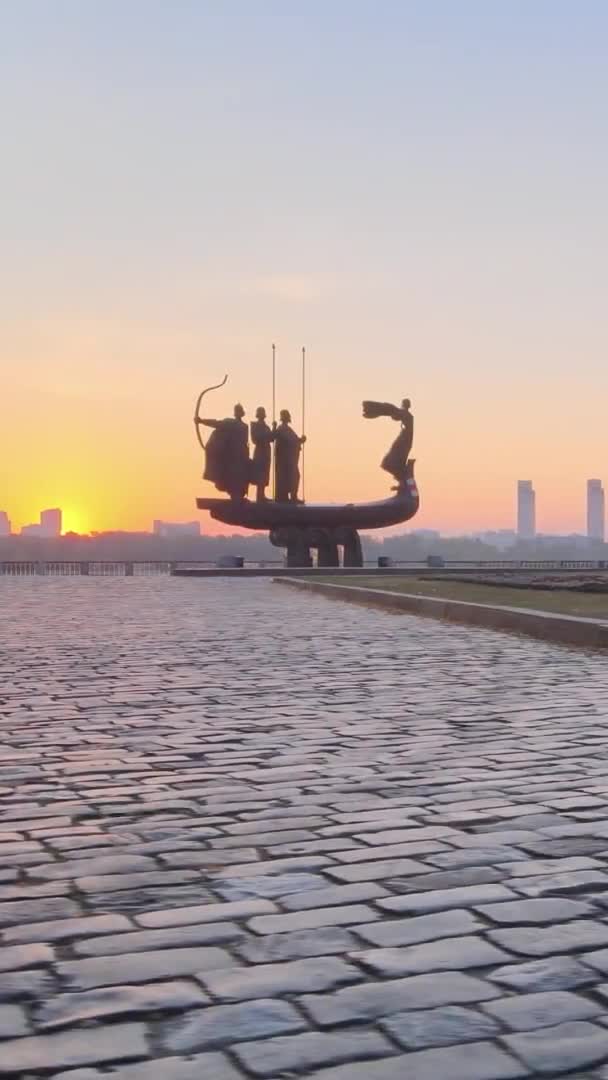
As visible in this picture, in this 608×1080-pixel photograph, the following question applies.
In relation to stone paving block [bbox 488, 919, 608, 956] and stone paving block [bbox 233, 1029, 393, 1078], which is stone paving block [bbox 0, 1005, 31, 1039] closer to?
stone paving block [bbox 233, 1029, 393, 1078]

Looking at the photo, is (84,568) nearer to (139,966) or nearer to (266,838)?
(266,838)

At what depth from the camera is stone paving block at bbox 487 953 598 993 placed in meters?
2.91

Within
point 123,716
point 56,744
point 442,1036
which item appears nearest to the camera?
point 442,1036

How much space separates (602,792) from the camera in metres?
5.12

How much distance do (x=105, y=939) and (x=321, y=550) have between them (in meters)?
31.8

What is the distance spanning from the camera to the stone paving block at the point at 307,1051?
8.10 ft

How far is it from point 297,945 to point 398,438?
32.2m

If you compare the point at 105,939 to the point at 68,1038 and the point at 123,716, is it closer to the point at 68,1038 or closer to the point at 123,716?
the point at 68,1038

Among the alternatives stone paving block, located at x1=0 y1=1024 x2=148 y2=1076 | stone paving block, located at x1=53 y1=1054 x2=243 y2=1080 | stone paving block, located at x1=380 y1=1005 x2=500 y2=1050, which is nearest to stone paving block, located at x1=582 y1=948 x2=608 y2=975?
stone paving block, located at x1=380 y1=1005 x2=500 y2=1050

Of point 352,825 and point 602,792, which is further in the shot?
point 602,792

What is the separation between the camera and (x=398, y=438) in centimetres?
3506

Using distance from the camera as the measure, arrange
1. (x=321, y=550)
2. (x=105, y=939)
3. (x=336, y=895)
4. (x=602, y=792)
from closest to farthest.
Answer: (x=105, y=939) → (x=336, y=895) → (x=602, y=792) → (x=321, y=550)

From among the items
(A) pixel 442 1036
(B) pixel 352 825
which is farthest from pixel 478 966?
(B) pixel 352 825

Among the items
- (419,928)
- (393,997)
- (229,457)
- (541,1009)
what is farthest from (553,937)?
(229,457)
